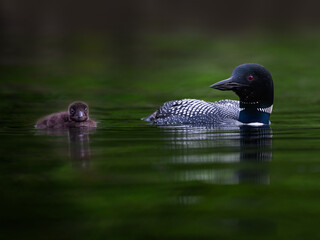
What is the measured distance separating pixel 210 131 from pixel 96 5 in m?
48.8

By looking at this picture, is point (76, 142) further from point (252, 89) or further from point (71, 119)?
point (252, 89)

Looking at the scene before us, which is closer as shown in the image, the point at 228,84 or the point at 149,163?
the point at 149,163

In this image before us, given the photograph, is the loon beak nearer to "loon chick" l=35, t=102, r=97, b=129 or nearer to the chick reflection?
the chick reflection

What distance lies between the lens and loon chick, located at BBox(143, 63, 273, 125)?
7605mm

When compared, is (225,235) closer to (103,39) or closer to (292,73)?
(292,73)

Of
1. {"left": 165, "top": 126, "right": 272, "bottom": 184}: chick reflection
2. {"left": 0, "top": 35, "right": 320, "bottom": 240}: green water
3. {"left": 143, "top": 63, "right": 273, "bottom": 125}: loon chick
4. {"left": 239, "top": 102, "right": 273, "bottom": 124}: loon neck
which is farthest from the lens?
{"left": 239, "top": 102, "right": 273, "bottom": 124}: loon neck

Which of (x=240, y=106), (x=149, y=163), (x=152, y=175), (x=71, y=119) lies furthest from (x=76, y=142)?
(x=240, y=106)

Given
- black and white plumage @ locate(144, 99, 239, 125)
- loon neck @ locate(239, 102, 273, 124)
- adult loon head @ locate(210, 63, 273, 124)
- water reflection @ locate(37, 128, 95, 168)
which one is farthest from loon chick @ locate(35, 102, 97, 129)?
loon neck @ locate(239, 102, 273, 124)

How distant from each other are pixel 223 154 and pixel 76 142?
156 centimetres

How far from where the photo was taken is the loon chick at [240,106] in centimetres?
761

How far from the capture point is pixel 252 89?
769 centimetres

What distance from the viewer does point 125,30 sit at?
32.8 meters

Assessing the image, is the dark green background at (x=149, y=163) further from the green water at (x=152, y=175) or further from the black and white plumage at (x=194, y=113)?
the black and white plumage at (x=194, y=113)

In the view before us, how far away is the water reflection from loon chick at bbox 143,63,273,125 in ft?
3.55
